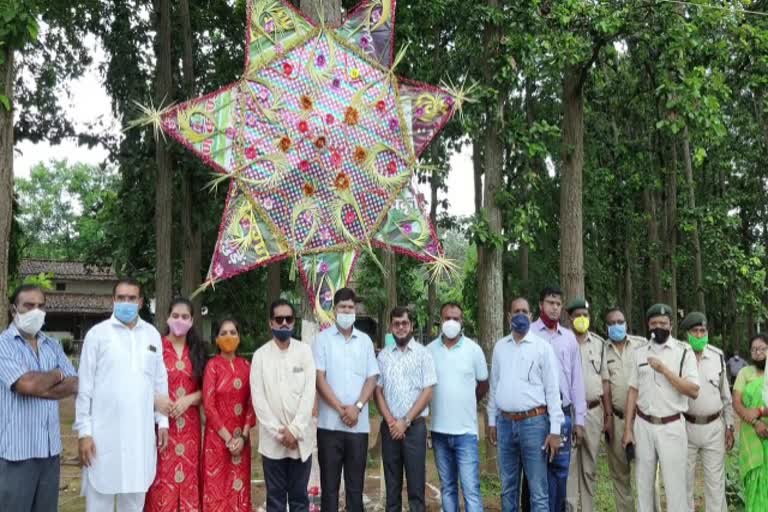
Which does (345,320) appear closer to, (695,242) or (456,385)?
(456,385)

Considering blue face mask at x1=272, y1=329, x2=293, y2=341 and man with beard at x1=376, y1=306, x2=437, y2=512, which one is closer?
blue face mask at x1=272, y1=329, x2=293, y2=341

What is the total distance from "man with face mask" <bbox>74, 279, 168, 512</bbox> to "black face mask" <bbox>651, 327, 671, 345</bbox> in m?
3.64

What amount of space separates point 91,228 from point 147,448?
31.2m

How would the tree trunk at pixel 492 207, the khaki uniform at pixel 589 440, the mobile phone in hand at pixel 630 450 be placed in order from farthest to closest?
the tree trunk at pixel 492 207
the khaki uniform at pixel 589 440
the mobile phone in hand at pixel 630 450

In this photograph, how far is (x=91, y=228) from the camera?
110ft

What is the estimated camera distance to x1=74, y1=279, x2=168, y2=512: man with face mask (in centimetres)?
468

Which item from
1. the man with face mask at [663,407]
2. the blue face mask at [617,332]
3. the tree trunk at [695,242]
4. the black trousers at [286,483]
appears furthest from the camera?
the tree trunk at [695,242]

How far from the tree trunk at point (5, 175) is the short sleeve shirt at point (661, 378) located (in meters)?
4.79

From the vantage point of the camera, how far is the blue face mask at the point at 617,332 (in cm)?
629

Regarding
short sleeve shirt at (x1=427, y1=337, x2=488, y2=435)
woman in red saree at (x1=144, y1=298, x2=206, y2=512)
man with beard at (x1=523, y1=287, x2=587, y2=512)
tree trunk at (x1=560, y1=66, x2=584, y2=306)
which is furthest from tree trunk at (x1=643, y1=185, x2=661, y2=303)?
woman in red saree at (x1=144, y1=298, x2=206, y2=512)

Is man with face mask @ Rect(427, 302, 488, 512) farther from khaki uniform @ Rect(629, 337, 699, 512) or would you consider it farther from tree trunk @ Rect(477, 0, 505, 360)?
tree trunk @ Rect(477, 0, 505, 360)

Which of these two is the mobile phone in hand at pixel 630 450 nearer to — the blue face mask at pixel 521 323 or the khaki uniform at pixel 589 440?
the khaki uniform at pixel 589 440

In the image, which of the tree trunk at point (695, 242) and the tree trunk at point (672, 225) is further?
the tree trunk at point (695, 242)

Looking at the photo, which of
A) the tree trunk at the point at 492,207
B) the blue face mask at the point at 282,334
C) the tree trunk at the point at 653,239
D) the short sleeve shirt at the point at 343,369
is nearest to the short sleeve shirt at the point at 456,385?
the short sleeve shirt at the point at 343,369
